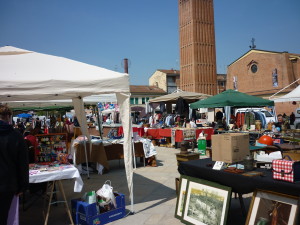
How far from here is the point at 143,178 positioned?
6816mm

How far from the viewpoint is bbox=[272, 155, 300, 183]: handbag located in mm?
2836

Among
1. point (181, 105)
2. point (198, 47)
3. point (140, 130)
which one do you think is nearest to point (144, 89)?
point (198, 47)

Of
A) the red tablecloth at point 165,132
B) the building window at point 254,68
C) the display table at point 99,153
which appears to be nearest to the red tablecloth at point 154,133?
the red tablecloth at point 165,132

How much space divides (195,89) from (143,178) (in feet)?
150

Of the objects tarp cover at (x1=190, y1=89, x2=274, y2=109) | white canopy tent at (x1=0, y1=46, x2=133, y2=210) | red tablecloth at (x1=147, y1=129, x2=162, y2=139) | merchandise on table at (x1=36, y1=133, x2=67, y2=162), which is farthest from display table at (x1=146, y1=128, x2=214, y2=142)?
white canopy tent at (x1=0, y1=46, x2=133, y2=210)

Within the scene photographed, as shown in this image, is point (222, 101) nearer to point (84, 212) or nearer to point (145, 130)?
point (145, 130)

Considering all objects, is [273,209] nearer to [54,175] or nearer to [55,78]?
[54,175]

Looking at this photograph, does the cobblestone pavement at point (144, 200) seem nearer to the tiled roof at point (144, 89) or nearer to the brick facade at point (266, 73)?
the brick facade at point (266, 73)

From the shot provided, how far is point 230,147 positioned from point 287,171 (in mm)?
851

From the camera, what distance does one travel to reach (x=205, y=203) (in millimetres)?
3518

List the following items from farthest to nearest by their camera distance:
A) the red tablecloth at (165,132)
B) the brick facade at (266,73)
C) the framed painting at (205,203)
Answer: the brick facade at (266,73) < the red tablecloth at (165,132) < the framed painting at (205,203)

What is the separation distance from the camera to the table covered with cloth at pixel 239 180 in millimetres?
2838

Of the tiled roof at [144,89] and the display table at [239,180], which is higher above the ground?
the tiled roof at [144,89]

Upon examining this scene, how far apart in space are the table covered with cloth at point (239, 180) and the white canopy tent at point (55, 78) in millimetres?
1189
